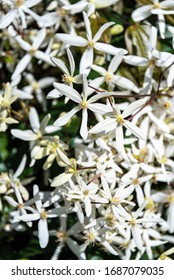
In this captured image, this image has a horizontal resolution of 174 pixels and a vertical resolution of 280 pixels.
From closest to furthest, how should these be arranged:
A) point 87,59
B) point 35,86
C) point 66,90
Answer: point 66,90, point 87,59, point 35,86

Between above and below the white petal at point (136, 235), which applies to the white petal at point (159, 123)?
above

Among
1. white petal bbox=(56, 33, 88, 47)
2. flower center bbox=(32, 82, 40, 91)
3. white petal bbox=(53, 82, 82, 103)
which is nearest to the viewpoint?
white petal bbox=(53, 82, 82, 103)

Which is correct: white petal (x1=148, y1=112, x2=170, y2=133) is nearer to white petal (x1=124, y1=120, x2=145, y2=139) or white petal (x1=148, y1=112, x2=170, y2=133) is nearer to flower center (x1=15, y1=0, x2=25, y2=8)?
white petal (x1=124, y1=120, x2=145, y2=139)

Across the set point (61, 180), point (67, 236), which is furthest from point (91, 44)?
point (67, 236)

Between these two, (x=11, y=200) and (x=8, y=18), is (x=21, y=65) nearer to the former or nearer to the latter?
(x=8, y=18)

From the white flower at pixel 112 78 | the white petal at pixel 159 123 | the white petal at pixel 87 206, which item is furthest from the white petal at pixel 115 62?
the white petal at pixel 87 206

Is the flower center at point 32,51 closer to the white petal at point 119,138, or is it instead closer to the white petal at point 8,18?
the white petal at point 8,18

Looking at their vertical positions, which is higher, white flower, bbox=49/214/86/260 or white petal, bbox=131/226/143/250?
white petal, bbox=131/226/143/250

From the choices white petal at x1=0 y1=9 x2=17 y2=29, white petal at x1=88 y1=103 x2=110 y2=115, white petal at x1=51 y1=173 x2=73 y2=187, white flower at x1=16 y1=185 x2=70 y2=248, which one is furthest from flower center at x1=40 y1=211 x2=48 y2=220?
white petal at x1=0 y1=9 x2=17 y2=29
